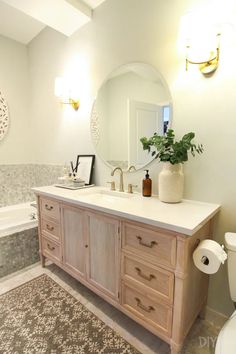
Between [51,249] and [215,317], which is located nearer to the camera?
[215,317]

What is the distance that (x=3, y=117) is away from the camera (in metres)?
2.70

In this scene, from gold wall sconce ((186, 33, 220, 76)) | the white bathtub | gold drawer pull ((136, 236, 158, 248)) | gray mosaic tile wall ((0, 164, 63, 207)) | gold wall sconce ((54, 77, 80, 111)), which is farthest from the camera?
gray mosaic tile wall ((0, 164, 63, 207))

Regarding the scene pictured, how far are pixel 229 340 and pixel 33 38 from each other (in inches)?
141

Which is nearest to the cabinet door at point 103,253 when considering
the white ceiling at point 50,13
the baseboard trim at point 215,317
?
the baseboard trim at point 215,317

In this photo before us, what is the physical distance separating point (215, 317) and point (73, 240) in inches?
47.4

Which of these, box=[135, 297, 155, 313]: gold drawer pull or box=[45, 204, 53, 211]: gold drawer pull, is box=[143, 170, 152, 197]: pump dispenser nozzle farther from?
box=[45, 204, 53, 211]: gold drawer pull

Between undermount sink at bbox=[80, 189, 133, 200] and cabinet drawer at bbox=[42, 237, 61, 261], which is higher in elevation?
undermount sink at bbox=[80, 189, 133, 200]

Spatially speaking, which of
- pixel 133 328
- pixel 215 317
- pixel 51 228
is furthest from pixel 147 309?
pixel 51 228

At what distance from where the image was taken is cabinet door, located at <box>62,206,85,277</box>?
1.58 m

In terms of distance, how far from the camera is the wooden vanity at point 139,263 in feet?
3.49

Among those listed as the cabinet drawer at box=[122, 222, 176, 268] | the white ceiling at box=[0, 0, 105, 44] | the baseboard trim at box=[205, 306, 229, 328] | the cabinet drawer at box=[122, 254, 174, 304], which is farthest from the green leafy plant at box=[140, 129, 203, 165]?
the white ceiling at box=[0, 0, 105, 44]

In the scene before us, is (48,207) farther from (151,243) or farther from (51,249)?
(151,243)

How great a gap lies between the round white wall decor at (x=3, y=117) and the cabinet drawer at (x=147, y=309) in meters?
2.52

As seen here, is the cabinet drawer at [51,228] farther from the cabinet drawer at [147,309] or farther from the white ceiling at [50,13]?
the white ceiling at [50,13]
